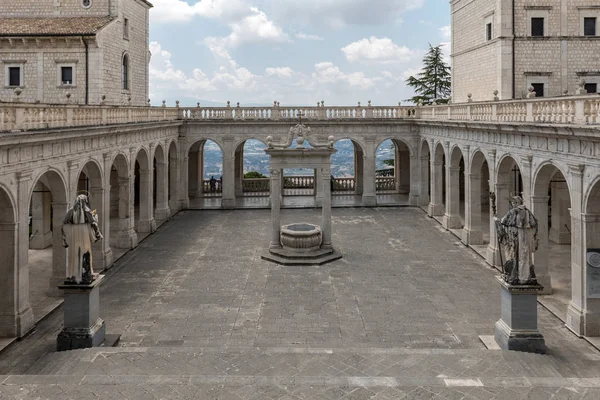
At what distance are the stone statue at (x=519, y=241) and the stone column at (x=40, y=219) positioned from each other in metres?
22.6

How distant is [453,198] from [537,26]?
10.8 metres

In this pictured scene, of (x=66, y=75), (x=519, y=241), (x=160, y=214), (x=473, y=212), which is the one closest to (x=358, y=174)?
(x=160, y=214)

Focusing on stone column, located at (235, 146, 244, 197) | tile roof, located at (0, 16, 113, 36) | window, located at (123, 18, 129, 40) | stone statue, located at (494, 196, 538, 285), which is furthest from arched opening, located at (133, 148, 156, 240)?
stone statue, located at (494, 196, 538, 285)

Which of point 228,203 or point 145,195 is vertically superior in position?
point 145,195

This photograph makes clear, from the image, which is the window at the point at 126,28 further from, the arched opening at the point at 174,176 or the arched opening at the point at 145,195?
the arched opening at the point at 145,195

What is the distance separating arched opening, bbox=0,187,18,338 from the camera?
15.5m

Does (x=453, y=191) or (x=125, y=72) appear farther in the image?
(x=125, y=72)

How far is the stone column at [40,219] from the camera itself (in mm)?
27562

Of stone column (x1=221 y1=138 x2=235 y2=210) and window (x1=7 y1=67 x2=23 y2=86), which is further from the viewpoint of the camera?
stone column (x1=221 y1=138 x2=235 y2=210)

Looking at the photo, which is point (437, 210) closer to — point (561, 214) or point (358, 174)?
point (561, 214)

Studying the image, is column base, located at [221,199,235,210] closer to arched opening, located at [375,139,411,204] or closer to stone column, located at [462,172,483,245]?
arched opening, located at [375,139,411,204]

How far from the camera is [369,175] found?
131 feet

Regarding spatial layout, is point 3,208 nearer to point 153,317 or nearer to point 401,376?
point 153,317

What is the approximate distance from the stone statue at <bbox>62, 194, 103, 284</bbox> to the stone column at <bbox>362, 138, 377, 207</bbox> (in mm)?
27650
